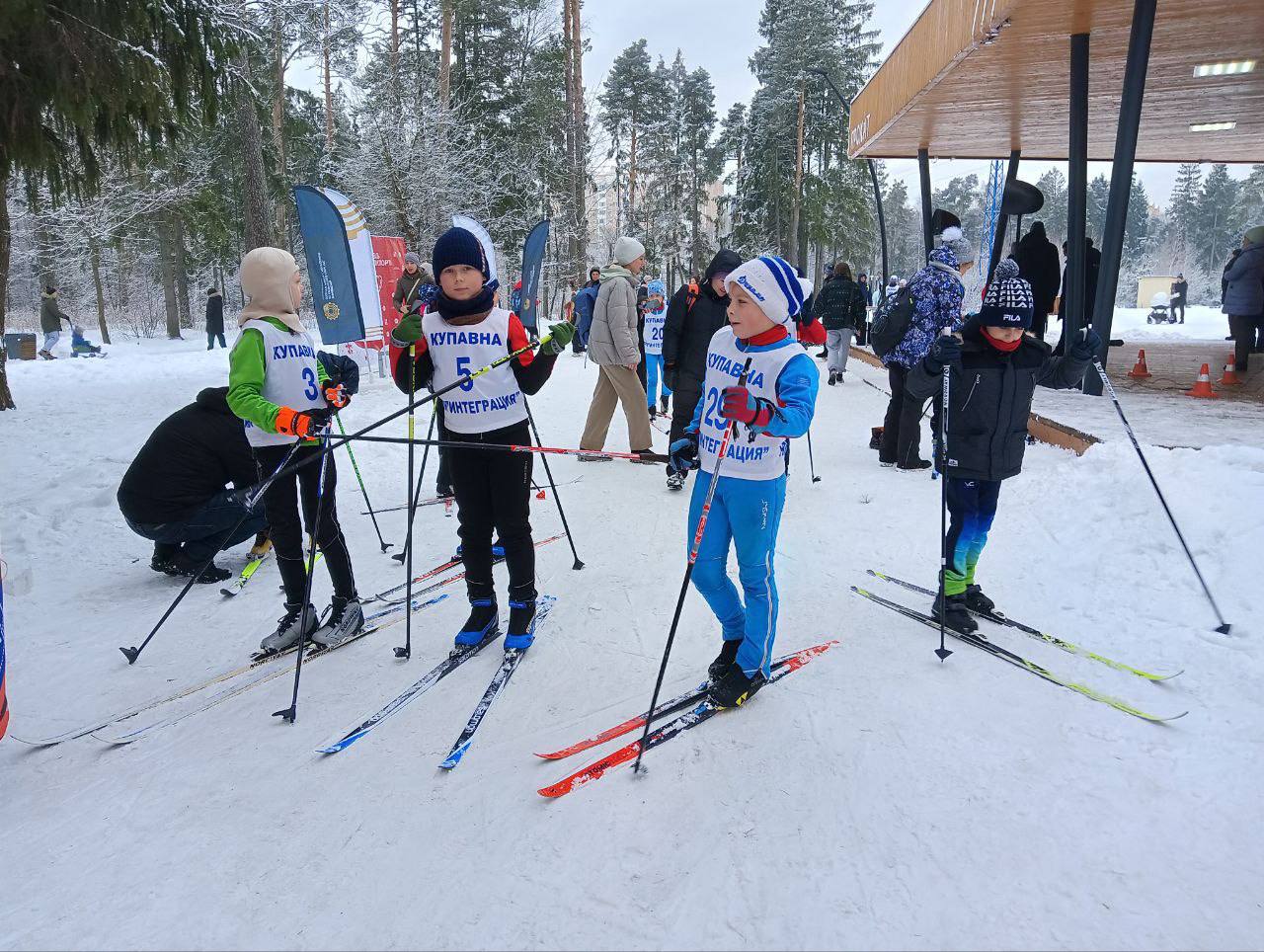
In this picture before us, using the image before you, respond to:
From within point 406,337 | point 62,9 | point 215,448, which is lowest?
point 215,448

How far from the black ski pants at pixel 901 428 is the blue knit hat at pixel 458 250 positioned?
4.60m

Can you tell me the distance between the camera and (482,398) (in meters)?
3.66

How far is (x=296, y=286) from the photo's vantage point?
3.83 m

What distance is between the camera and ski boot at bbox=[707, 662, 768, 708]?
3.13m

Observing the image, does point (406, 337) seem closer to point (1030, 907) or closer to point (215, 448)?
point (215, 448)

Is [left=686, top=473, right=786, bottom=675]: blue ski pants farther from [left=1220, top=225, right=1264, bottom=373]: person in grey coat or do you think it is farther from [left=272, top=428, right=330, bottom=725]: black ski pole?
[left=1220, top=225, right=1264, bottom=373]: person in grey coat

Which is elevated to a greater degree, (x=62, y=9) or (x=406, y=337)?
(x=62, y=9)

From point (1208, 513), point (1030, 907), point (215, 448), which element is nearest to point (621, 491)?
point (215, 448)

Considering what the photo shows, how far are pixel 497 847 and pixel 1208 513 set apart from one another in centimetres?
451

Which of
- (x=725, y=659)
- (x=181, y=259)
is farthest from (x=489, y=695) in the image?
(x=181, y=259)

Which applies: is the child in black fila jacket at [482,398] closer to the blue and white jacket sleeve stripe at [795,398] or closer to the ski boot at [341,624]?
the ski boot at [341,624]

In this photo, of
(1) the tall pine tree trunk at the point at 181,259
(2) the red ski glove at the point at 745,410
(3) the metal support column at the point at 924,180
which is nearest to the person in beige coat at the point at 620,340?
(2) the red ski glove at the point at 745,410

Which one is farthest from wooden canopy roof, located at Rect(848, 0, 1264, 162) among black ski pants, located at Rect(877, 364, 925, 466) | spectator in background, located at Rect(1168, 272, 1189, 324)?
spectator in background, located at Rect(1168, 272, 1189, 324)

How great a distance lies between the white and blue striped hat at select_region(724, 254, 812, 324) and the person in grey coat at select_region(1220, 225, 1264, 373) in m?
9.87
